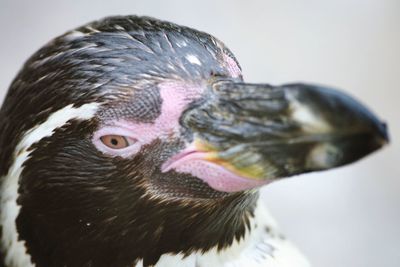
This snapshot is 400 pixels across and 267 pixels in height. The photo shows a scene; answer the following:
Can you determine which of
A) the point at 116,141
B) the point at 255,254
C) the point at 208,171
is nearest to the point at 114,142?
the point at 116,141

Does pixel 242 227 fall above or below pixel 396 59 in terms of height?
above

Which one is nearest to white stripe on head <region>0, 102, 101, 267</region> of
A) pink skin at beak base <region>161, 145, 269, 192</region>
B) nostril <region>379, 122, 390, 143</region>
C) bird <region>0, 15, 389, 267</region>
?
bird <region>0, 15, 389, 267</region>

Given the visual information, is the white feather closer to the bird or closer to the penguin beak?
the bird

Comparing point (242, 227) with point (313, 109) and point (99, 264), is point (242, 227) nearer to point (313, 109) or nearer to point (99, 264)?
point (99, 264)

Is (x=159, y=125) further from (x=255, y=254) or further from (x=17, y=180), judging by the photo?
(x=255, y=254)

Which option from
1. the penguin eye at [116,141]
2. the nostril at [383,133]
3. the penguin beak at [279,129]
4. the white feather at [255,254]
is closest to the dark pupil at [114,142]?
the penguin eye at [116,141]

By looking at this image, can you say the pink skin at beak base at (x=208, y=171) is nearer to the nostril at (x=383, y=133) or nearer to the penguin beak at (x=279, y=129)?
the penguin beak at (x=279, y=129)

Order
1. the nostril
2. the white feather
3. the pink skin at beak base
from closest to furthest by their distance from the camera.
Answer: the nostril → the pink skin at beak base → the white feather

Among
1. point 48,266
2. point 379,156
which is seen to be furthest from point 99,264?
point 379,156
